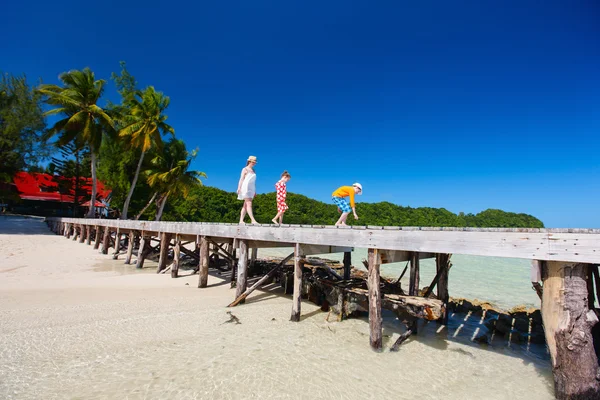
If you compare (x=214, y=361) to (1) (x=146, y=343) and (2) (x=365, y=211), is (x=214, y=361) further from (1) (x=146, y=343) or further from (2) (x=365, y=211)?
(2) (x=365, y=211)

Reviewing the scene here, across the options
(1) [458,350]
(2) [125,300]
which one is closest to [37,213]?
(2) [125,300]

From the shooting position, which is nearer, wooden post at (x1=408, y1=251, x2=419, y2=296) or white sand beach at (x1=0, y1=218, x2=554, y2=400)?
white sand beach at (x1=0, y1=218, x2=554, y2=400)

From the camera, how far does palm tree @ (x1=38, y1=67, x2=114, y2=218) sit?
2136 centimetres

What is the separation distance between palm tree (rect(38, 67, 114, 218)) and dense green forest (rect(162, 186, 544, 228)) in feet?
35.6

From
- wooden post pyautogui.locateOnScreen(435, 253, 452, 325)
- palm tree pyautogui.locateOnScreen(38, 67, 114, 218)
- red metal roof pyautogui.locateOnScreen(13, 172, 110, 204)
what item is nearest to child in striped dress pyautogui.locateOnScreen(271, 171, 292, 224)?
wooden post pyautogui.locateOnScreen(435, 253, 452, 325)

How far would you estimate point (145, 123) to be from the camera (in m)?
22.8

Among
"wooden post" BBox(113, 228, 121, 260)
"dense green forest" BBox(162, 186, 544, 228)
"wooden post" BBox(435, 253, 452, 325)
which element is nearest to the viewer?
"wooden post" BBox(435, 253, 452, 325)

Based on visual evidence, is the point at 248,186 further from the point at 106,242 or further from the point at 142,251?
the point at 106,242

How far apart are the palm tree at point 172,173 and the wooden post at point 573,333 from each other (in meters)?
25.5

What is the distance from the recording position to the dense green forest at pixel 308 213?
37406 mm

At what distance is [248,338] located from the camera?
199 inches

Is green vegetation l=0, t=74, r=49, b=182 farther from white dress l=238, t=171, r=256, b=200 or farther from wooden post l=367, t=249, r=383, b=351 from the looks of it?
wooden post l=367, t=249, r=383, b=351

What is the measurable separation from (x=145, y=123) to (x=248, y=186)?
19.9 metres

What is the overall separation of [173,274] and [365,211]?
40.4 metres
